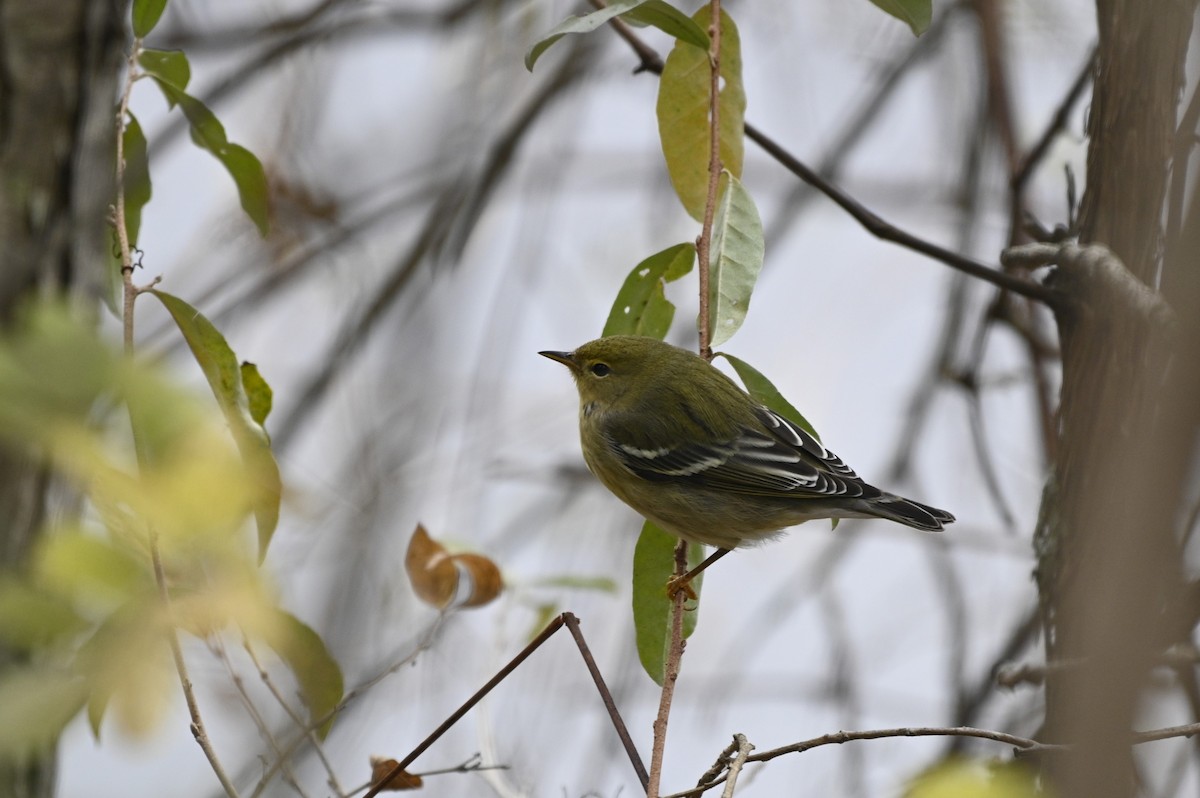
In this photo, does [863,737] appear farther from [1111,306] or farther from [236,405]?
[236,405]

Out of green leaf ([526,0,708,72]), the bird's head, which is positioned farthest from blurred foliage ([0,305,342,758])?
the bird's head

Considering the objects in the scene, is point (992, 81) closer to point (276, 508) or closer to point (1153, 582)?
point (276, 508)

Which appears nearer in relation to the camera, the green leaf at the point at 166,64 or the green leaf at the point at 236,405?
the green leaf at the point at 236,405

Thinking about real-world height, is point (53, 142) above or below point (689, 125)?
above

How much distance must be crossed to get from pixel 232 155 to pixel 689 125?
0.95 m

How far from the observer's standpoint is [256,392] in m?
2.21

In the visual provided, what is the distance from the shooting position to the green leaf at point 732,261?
2.28 meters

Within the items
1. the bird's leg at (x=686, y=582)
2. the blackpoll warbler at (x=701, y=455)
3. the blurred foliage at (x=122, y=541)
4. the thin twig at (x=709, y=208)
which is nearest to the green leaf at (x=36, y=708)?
the blurred foliage at (x=122, y=541)

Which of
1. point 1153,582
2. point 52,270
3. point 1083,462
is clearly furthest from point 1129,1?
point 52,270

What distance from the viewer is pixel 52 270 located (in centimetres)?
295

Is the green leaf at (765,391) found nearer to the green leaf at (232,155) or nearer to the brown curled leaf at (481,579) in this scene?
the brown curled leaf at (481,579)

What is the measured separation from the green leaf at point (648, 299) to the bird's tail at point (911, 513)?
2.99 feet

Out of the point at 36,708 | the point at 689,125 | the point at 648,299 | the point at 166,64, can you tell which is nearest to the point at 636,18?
the point at 689,125

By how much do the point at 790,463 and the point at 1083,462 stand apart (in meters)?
1.51
